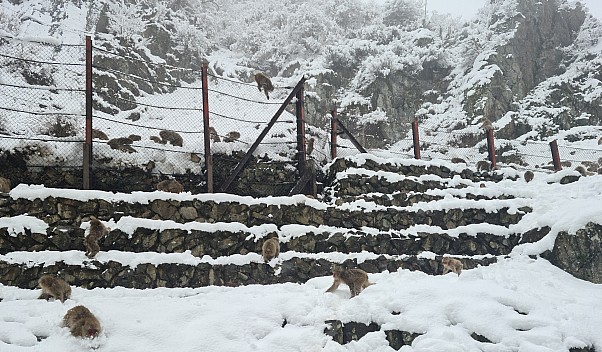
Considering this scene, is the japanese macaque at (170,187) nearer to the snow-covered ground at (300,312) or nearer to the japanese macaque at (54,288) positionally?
the snow-covered ground at (300,312)

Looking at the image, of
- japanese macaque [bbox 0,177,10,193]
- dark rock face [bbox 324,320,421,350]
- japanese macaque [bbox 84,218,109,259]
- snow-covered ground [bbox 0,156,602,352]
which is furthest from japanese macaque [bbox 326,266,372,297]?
japanese macaque [bbox 0,177,10,193]

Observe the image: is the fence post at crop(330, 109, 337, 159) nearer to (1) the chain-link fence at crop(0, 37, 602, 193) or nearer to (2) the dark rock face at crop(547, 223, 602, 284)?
(1) the chain-link fence at crop(0, 37, 602, 193)

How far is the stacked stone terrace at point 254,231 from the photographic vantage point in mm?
5727

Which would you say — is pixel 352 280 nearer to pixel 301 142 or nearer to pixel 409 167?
pixel 301 142

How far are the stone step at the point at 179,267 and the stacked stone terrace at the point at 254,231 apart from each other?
0.04 feet

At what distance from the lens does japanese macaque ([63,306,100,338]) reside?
402cm

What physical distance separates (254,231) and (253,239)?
12 centimetres

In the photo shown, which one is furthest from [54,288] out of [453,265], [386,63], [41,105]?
[386,63]

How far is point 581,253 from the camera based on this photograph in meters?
6.48

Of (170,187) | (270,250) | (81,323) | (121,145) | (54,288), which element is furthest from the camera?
(121,145)

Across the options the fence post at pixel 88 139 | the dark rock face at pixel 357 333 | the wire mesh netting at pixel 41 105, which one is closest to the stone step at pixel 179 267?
the fence post at pixel 88 139

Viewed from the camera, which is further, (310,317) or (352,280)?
(352,280)

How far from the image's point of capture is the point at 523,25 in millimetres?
20047

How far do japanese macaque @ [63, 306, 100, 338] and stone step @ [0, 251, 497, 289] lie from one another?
59.3 inches
